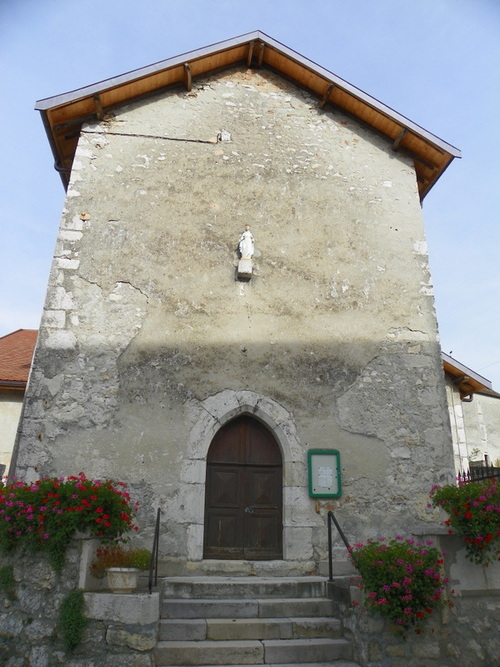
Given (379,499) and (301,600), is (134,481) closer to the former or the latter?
(301,600)

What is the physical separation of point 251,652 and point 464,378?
5.98 metres

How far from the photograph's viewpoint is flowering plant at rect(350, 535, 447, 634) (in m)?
4.41

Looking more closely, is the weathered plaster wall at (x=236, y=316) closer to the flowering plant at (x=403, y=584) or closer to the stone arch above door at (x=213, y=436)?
the stone arch above door at (x=213, y=436)

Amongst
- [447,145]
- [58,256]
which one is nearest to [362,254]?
[447,145]

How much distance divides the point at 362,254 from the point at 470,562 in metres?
4.27

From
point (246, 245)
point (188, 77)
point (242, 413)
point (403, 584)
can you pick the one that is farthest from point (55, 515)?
point (188, 77)

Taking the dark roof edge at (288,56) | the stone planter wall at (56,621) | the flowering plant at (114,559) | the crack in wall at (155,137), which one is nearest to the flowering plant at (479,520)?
the stone planter wall at (56,621)

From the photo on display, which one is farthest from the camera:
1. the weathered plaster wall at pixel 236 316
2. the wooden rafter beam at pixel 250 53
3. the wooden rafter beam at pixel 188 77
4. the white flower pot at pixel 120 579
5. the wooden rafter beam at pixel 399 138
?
the wooden rafter beam at pixel 250 53

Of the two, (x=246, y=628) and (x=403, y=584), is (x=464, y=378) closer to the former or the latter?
(x=403, y=584)

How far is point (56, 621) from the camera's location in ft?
14.6

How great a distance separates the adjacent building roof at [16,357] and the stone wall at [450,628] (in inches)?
278

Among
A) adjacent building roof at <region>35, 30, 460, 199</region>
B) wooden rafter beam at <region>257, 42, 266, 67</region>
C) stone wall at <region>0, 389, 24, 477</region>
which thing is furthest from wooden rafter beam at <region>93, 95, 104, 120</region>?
stone wall at <region>0, 389, 24, 477</region>

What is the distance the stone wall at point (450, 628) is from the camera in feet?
14.6

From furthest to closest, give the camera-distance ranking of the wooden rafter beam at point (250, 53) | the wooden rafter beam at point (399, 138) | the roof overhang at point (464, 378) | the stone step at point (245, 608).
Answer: the roof overhang at point (464, 378) < the wooden rafter beam at point (250, 53) < the wooden rafter beam at point (399, 138) < the stone step at point (245, 608)
